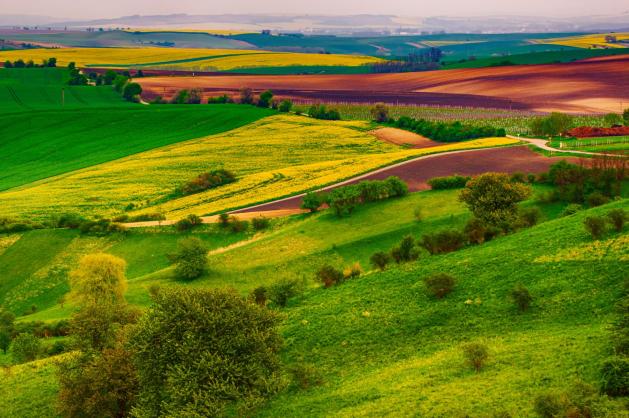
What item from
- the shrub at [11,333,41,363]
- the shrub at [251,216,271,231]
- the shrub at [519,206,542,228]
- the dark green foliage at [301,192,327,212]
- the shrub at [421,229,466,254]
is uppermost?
the shrub at [519,206,542,228]

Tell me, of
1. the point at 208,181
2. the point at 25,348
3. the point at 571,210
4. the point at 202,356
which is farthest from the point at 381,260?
the point at 208,181

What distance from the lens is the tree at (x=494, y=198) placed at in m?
59.0

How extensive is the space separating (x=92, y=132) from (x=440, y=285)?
127m

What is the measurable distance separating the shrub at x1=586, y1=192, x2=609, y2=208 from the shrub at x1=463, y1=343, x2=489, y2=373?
121ft

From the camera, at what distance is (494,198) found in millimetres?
60312

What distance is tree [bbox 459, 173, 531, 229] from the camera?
194ft

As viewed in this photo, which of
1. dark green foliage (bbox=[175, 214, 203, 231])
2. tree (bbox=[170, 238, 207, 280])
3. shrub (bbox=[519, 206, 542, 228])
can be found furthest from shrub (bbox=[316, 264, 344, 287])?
dark green foliage (bbox=[175, 214, 203, 231])

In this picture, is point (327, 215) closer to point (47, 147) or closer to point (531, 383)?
point (531, 383)

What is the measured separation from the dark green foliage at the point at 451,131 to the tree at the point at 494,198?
7013 centimetres

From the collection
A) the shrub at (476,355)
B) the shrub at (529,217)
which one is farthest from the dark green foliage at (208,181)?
the shrub at (476,355)

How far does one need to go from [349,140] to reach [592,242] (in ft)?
304

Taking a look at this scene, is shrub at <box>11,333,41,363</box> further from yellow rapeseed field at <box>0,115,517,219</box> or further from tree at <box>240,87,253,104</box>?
tree at <box>240,87,253,104</box>

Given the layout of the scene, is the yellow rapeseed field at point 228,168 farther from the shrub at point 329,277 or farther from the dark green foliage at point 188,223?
the shrub at point 329,277

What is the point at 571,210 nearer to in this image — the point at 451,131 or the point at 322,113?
the point at 451,131
